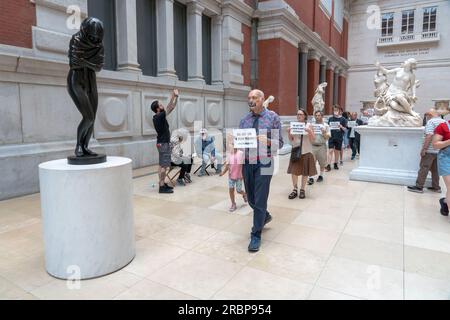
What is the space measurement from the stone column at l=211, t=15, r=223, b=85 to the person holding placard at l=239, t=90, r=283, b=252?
1022 centimetres

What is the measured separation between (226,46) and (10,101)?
9.32 m

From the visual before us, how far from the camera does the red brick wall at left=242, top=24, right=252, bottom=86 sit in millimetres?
15242

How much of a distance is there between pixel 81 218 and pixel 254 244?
2081mm

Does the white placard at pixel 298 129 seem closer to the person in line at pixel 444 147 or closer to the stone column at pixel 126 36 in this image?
the person in line at pixel 444 147

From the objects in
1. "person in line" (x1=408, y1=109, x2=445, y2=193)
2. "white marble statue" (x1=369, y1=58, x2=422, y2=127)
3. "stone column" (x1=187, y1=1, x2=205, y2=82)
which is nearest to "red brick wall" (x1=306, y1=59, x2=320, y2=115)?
"stone column" (x1=187, y1=1, x2=205, y2=82)

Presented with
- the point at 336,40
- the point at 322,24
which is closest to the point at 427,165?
the point at 322,24

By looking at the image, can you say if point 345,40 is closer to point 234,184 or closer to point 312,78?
point 312,78

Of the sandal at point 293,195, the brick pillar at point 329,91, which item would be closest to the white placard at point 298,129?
the sandal at point 293,195

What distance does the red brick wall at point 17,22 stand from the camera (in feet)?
21.4

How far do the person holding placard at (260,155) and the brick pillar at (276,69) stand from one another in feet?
39.0

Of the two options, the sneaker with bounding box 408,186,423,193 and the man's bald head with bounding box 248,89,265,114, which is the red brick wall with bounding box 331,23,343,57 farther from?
the man's bald head with bounding box 248,89,265,114

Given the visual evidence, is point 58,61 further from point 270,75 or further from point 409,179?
point 270,75
